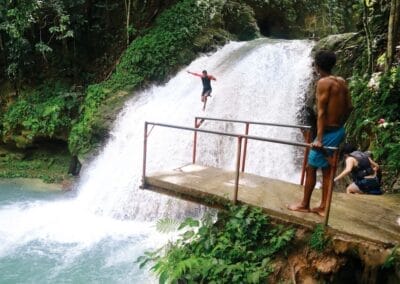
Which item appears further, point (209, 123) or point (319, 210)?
point (209, 123)

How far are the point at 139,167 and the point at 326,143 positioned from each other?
5.95 metres

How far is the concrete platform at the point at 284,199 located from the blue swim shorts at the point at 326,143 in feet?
1.81

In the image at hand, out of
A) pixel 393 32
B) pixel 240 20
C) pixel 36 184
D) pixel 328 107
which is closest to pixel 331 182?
pixel 328 107

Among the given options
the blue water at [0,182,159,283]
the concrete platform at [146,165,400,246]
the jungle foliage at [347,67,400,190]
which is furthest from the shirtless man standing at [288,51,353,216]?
the blue water at [0,182,159,283]

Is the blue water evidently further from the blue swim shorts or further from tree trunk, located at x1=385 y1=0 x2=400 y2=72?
tree trunk, located at x1=385 y1=0 x2=400 y2=72

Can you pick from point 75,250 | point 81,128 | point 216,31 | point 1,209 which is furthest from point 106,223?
point 216,31

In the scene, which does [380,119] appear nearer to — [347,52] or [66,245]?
[347,52]

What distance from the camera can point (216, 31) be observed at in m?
13.5

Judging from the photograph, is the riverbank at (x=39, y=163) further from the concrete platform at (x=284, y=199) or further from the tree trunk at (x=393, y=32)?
the tree trunk at (x=393, y=32)

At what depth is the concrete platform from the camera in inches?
157

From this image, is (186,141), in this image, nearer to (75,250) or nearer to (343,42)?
(75,250)

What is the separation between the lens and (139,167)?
30.7 ft

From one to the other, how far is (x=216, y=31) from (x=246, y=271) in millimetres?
10631

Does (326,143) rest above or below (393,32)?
below
